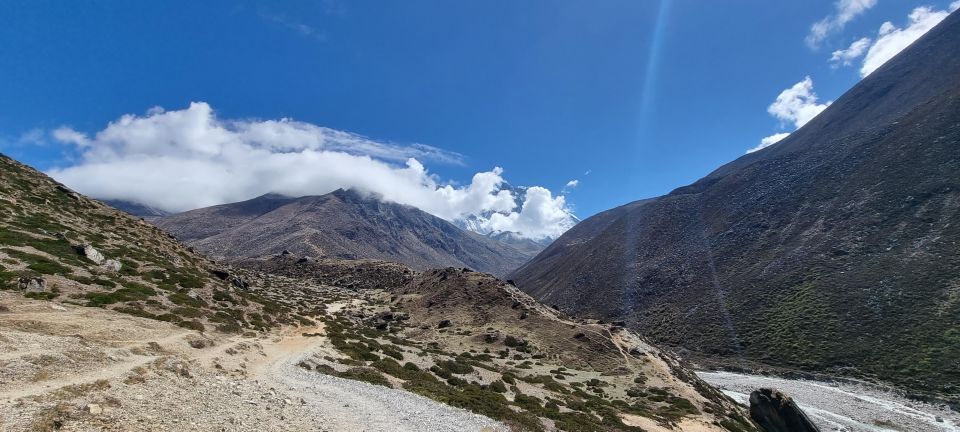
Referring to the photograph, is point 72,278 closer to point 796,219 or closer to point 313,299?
point 313,299

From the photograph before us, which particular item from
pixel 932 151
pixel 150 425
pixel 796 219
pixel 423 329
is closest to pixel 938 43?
pixel 932 151

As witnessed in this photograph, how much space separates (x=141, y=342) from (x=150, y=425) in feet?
37.3

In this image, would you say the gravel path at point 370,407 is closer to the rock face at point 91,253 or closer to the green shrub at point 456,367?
the green shrub at point 456,367

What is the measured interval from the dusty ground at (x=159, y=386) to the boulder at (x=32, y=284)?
5.63 feet

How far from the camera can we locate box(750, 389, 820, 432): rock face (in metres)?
41.0

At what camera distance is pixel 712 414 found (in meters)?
39.6

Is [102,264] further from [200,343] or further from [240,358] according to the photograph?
[240,358]

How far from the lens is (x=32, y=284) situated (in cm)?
2442

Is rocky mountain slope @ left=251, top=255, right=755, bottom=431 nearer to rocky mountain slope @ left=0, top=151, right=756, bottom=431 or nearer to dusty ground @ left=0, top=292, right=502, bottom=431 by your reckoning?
rocky mountain slope @ left=0, top=151, right=756, bottom=431

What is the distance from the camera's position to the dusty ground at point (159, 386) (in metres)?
12.3

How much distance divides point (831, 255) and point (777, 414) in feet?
247

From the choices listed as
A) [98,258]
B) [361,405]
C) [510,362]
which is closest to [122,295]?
[98,258]

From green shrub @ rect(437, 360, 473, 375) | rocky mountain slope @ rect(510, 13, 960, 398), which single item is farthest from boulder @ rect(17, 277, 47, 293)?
rocky mountain slope @ rect(510, 13, 960, 398)

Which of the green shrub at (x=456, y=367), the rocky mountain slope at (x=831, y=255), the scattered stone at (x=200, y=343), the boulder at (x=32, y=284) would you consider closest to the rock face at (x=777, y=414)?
the green shrub at (x=456, y=367)
